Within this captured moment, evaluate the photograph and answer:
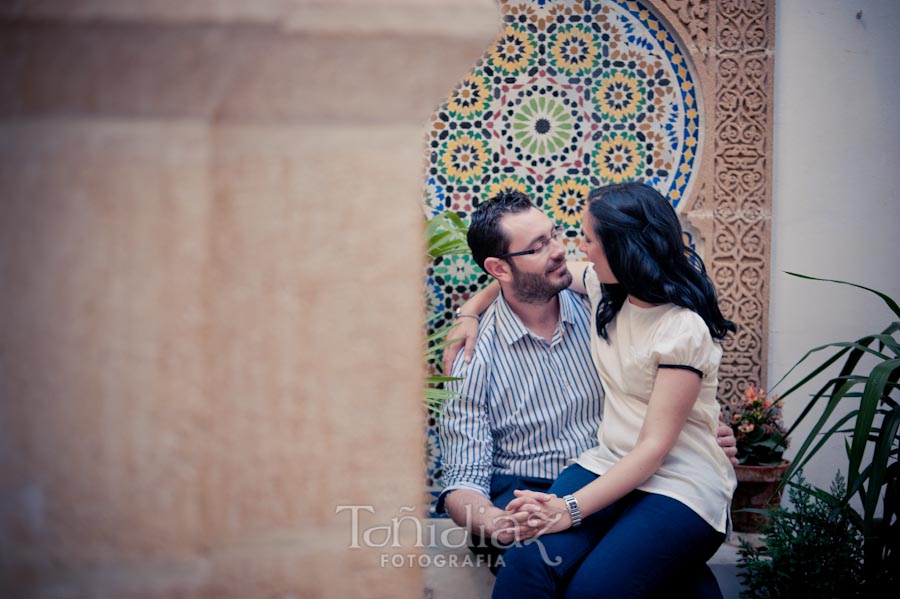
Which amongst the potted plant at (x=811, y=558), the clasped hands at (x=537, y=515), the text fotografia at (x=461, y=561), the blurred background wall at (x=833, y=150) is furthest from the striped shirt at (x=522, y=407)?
the blurred background wall at (x=833, y=150)

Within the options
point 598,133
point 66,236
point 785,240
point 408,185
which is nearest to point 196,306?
point 66,236

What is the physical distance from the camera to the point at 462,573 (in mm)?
2270

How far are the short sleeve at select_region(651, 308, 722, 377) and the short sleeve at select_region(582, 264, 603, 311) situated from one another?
1.11ft

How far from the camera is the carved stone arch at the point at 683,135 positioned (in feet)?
9.82

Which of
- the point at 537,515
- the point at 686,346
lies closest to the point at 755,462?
the point at 686,346

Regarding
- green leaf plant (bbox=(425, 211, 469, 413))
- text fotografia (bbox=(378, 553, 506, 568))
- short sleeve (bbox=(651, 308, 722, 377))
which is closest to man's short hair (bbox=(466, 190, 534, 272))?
green leaf plant (bbox=(425, 211, 469, 413))

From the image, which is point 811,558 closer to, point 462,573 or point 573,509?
point 573,509

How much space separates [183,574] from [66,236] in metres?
0.33

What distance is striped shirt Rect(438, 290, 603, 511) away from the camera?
7.52 feet

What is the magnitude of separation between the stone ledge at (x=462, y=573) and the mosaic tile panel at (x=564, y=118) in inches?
26.4

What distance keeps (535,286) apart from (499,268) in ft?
0.47

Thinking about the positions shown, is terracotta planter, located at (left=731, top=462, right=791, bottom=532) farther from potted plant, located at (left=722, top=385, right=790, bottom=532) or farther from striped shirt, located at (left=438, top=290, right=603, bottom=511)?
striped shirt, located at (left=438, top=290, right=603, bottom=511)

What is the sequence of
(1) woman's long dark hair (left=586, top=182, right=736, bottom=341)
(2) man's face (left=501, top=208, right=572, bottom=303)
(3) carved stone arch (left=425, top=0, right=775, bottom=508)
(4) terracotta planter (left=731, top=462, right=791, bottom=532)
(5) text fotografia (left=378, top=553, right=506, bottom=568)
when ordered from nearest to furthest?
(1) woman's long dark hair (left=586, top=182, right=736, bottom=341) < (5) text fotografia (left=378, top=553, right=506, bottom=568) < (2) man's face (left=501, top=208, right=572, bottom=303) < (4) terracotta planter (left=731, top=462, right=791, bottom=532) < (3) carved stone arch (left=425, top=0, right=775, bottom=508)

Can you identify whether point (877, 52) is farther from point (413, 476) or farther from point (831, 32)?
point (413, 476)
